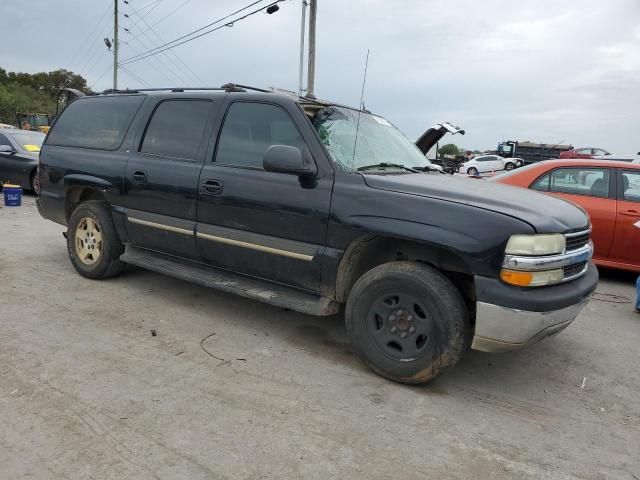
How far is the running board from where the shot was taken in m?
3.53

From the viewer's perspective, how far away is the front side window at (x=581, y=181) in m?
6.14

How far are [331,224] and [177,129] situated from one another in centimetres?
186

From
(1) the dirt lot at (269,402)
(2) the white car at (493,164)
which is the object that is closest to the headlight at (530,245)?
(1) the dirt lot at (269,402)

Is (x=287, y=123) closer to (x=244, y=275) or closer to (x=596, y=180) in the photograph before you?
(x=244, y=275)

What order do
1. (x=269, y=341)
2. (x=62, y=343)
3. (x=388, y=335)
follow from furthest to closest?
(x=269, y=341) < (x=62, y=343) < (x=388, y=335)

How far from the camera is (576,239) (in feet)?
10.6

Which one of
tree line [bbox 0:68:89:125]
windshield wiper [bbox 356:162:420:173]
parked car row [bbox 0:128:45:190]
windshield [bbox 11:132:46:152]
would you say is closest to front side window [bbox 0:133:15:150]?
parked car row [bbox 0:128:45:190]

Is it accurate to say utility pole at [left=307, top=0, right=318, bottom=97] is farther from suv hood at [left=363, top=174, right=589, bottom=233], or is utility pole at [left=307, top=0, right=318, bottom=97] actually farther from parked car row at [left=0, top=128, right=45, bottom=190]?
suv hood at [left=363, top=174, right=589, bottom=233]

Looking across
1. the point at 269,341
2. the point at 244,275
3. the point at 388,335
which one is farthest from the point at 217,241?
the point at 388,335

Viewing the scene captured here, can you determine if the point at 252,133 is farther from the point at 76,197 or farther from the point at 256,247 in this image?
the point at 76,197

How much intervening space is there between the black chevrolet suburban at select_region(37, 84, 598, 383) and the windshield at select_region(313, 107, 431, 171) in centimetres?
2

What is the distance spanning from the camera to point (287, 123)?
369 centimetres

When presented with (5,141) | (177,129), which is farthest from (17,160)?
(177,129)

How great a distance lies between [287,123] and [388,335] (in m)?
1.72
